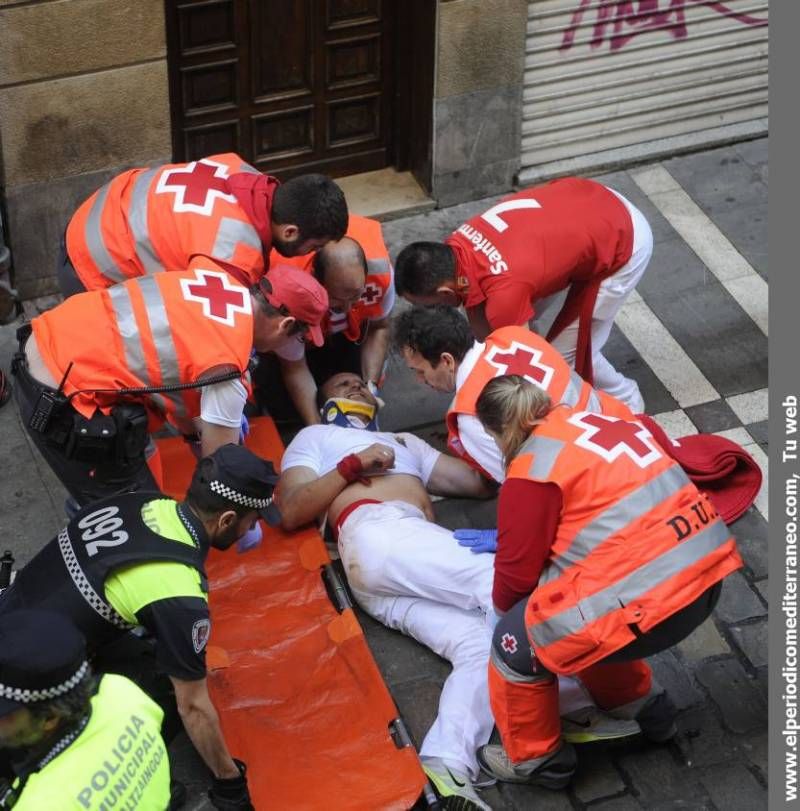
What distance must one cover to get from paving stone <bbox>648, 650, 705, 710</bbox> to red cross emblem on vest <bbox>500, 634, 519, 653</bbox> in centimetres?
89

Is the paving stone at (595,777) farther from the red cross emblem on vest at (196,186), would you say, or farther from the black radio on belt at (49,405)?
the red cross emblem on vest at (196,186)

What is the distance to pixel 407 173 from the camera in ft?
26.8

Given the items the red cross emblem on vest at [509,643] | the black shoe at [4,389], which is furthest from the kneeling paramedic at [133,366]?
the black shoe at [4,389]

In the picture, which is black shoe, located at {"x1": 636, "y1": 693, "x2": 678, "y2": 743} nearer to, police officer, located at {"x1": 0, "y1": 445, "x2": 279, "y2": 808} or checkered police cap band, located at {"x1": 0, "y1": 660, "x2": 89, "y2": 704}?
police officer, located at {"x1": 0, "y1": 445, "x2": 279, "y2": 808}

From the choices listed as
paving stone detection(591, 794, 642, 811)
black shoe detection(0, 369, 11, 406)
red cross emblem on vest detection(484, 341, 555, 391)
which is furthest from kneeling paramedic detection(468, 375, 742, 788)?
black shoe detection(0, 369, 11, 406)

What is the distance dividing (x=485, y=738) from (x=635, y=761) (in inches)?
20.9

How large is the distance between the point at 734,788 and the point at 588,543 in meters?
1.21

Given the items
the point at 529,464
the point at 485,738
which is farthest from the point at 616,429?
the point at 485,738

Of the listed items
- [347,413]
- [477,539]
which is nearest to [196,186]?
[347,413]

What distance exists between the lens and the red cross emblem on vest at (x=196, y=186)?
18.2 ft

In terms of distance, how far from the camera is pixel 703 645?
5.45 meters

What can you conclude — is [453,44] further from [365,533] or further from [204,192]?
[365,533]

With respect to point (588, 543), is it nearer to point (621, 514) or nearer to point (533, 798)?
point (621, 514)

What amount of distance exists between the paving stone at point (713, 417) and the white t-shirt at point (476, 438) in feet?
5.12
